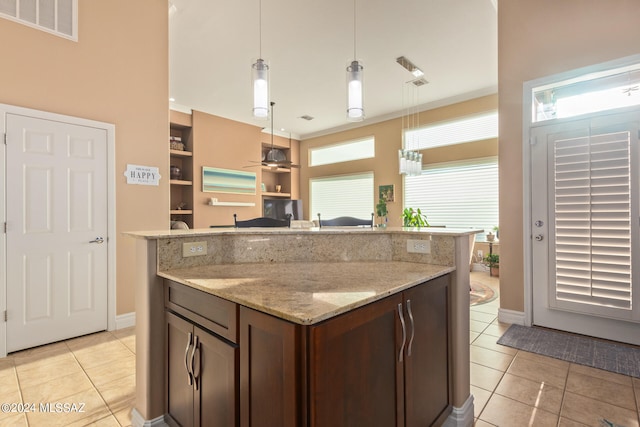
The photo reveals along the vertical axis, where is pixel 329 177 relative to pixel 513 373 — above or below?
above

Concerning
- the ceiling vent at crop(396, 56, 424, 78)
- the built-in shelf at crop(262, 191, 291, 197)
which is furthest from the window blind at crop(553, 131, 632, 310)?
the built-in shelf at crop(262, 191, 291, 197)

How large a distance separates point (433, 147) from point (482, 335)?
4.12 metres

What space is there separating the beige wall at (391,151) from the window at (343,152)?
0.40 ft

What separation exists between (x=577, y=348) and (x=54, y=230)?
4.67 meters

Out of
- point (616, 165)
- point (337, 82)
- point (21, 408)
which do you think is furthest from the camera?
point (337, 82)

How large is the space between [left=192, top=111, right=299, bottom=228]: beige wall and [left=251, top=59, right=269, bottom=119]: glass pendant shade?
4720mm

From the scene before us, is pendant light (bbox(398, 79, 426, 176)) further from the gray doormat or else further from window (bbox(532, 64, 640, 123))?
the gray doormat

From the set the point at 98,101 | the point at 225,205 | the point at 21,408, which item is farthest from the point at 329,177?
the point at 21,408

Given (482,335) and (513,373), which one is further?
(482,335)

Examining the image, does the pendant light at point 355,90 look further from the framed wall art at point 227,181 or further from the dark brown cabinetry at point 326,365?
the framed wall art at point 227,181

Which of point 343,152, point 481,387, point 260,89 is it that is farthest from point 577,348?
point 343,152

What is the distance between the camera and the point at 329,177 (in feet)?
26.2

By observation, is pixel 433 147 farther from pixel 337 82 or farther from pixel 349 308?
pixel 349 308

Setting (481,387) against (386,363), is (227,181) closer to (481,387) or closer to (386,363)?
(481,387)
